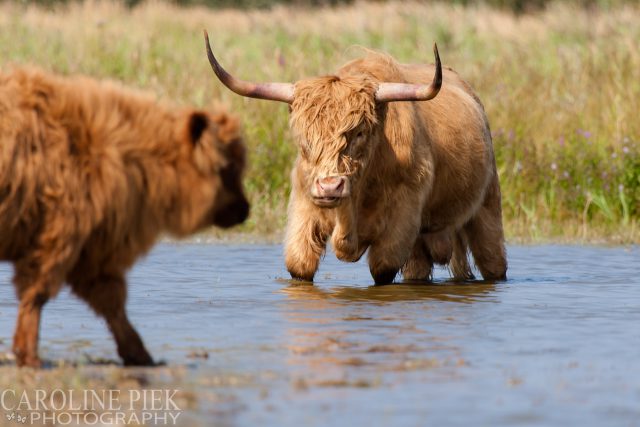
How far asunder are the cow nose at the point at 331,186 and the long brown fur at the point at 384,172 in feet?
0.23

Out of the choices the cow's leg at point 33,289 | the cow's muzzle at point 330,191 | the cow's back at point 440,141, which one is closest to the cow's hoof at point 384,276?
the cow's back at point 440,141

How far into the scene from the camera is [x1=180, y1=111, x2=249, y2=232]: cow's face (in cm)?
549

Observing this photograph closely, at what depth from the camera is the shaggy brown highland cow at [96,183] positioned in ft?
17.1

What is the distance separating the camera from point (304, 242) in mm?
8609

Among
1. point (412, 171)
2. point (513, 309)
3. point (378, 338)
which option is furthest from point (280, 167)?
point (378, 338)

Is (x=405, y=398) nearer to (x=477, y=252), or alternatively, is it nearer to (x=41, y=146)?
(x=41, y=146)

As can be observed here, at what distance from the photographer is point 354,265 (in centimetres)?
1034

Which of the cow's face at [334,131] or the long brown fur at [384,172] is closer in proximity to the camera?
the cow's face at [334,131]

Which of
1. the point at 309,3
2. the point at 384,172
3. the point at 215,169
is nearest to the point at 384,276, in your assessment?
the point at 384,172

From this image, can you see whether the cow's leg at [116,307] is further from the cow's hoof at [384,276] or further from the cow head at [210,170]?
the cow's hoof at [384,276]

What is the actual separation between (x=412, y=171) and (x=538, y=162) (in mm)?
4263

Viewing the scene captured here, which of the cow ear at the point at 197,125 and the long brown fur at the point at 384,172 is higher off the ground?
the cow ear at the point at 197,125

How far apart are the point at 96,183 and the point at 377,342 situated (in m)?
1.68

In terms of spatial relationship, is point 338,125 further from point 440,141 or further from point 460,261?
point 460,261
